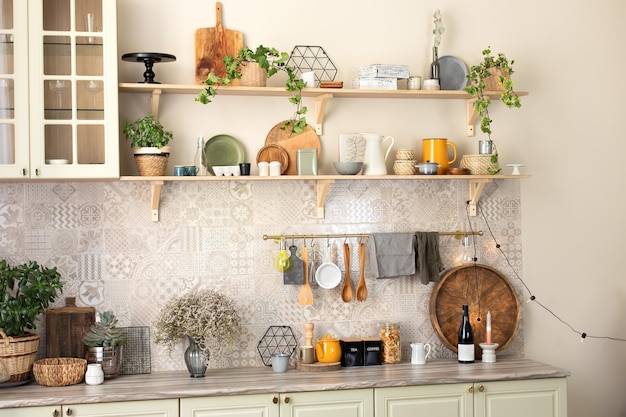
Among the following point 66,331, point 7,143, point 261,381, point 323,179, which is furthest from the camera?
point 323,179

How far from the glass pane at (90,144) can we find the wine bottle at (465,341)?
1.85 meters

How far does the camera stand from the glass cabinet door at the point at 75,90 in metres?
3.60

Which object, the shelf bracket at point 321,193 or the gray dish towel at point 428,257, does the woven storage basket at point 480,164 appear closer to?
the gray dish towel at point 428,257

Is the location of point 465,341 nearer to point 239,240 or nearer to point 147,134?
point 239,240

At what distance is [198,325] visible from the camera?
3732mm

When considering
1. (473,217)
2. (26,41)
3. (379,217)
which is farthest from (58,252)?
(473,217)

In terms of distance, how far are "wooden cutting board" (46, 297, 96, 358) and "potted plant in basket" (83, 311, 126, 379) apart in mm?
67

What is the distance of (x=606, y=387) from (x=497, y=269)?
0.88m

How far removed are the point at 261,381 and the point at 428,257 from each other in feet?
3.46

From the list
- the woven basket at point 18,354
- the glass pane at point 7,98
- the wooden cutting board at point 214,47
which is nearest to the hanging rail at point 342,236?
the wooden cutting board at point 214,47

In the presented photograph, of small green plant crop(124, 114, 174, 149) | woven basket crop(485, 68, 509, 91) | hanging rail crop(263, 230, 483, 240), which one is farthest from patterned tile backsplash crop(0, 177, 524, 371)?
woven basket crop(485, 68, 509, 91)

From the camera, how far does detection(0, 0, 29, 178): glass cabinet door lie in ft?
11.7

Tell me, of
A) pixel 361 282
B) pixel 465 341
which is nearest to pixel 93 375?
pixel 361 282

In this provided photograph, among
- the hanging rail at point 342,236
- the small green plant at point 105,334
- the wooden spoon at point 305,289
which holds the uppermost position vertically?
the hanging rail at point 342,236
